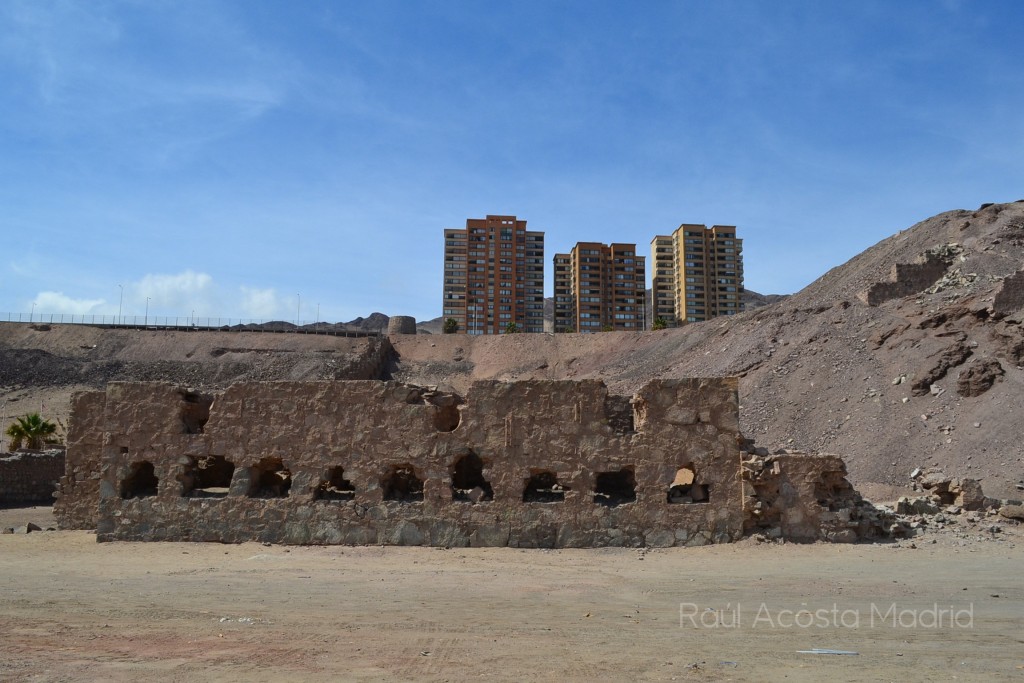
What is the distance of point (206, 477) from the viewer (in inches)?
681

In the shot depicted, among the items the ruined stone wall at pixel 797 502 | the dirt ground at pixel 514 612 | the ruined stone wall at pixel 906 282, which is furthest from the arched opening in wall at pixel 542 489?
the ruined stone wall at pixel 906 282

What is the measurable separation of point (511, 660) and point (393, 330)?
6674cm

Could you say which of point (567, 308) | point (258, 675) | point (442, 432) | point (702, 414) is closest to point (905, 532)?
point (702, 414)

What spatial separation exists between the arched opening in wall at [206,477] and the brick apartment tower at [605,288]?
75.0 metres

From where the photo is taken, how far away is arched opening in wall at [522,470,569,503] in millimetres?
14477

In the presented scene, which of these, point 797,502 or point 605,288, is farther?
point 605,288

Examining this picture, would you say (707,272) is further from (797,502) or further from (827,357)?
(797,502)

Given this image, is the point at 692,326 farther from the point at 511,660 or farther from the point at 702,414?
the point at 511,660

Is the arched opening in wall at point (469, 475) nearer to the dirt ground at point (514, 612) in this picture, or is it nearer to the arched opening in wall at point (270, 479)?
the dirt ground at point (514, 612)

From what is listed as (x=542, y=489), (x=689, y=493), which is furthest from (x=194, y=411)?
(x=689, y=493)

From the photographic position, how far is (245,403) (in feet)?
49.8

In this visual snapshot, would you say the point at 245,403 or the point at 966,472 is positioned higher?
the point at 245,403

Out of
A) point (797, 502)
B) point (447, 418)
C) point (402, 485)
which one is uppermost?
point (447, 418)

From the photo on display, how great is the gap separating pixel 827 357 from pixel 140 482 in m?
29.4
